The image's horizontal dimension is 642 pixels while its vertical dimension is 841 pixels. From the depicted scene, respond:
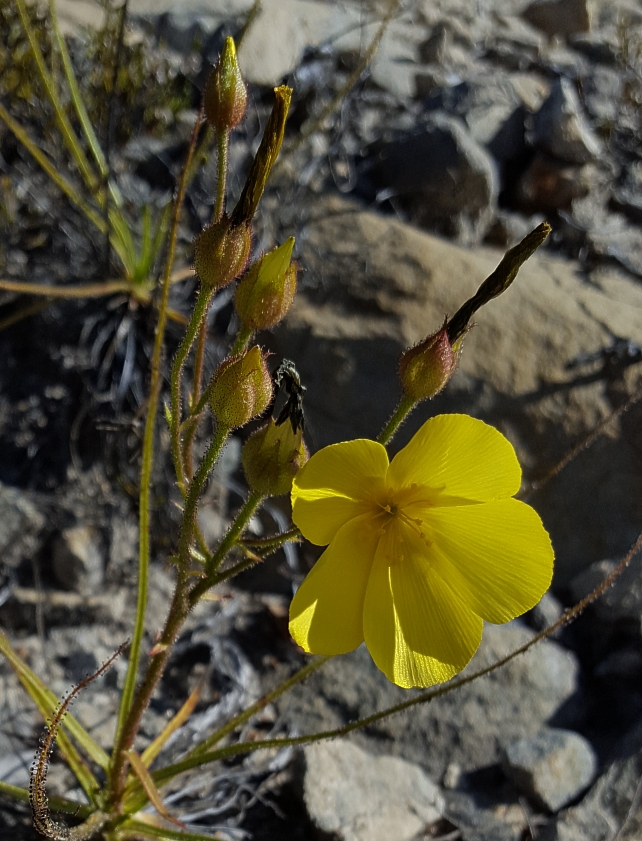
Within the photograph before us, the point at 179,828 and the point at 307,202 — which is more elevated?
the point at 307,202

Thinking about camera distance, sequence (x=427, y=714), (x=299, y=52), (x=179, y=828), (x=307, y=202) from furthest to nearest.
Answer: (x=299, y=52), (x=307, y=202), (x=427, y=714), (x=179, y=828)

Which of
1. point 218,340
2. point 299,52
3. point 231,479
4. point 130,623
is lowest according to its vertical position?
point 130,623

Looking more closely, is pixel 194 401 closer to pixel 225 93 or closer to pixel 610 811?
pixel 225 93

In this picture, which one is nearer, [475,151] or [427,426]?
[427,426]

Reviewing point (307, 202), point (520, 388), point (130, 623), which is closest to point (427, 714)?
point (130, 623)

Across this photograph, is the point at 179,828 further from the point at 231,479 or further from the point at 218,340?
the point at 218,340

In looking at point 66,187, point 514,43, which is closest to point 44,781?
point 66,187
